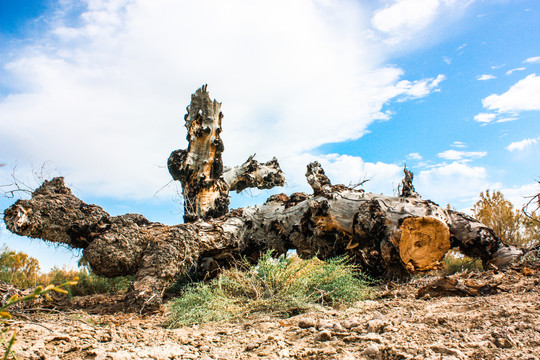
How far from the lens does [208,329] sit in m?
3.82

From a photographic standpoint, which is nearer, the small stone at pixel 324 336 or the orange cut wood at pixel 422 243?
the small stone at pixel 324 336

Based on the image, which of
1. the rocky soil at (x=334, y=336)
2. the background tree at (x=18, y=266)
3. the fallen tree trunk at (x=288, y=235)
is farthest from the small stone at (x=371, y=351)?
the background tree at (x=18, y=266)

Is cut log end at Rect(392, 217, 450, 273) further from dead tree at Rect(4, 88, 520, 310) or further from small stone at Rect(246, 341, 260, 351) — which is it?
small stone at Rect(246, 341, 260, 351)

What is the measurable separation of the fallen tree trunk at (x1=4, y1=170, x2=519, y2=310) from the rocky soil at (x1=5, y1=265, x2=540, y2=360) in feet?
5.72

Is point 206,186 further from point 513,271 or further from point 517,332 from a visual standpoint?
point 517,332

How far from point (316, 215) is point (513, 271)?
3028 mm

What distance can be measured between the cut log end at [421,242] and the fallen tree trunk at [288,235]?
15 millimetres

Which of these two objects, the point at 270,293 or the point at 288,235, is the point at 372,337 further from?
the point at 288,235

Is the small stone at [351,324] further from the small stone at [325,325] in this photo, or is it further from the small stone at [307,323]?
the small stone at [307,323]

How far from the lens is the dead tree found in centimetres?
595

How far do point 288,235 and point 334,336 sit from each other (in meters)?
4.22

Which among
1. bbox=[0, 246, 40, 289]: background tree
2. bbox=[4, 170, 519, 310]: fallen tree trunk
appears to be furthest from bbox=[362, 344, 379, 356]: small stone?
bbox=[0, 246, 40, 289]: background tree

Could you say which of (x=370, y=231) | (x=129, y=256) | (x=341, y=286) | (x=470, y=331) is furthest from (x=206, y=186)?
(x=470, y=331)

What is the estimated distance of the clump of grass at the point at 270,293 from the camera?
427cm
